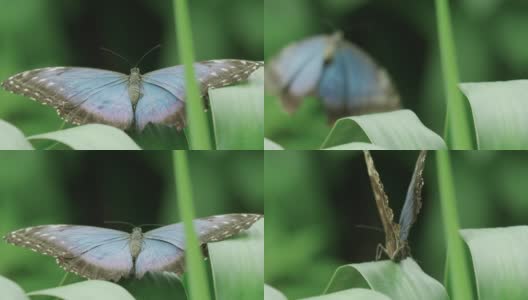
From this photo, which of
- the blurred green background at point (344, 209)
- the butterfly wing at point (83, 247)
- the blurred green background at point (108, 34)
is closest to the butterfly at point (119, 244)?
the butterfly wing at point (83, 247)

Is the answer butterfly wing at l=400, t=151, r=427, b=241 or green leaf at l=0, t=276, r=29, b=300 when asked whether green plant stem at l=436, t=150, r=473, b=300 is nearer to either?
butterfly wing at l=400, t=151, r=427, b=241

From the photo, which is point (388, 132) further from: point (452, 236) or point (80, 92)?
point (80, 92)

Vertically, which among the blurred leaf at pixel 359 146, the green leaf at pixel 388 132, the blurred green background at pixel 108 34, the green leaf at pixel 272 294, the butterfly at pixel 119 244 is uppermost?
the blurred green background at pixel 108 34

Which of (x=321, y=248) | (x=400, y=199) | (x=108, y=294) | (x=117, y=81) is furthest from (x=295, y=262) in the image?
→ (x=117, y=81)

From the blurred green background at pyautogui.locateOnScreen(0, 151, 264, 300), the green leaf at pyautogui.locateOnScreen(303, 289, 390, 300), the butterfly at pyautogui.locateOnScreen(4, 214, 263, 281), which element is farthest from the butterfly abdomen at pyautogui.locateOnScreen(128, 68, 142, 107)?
the green leaf at pyautogui.locateOnScreen(303, 289, 390, 300)

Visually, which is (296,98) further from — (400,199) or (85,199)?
(85,199)

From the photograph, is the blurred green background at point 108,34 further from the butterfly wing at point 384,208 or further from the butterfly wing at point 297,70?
the butterfly wing at point 384,208
